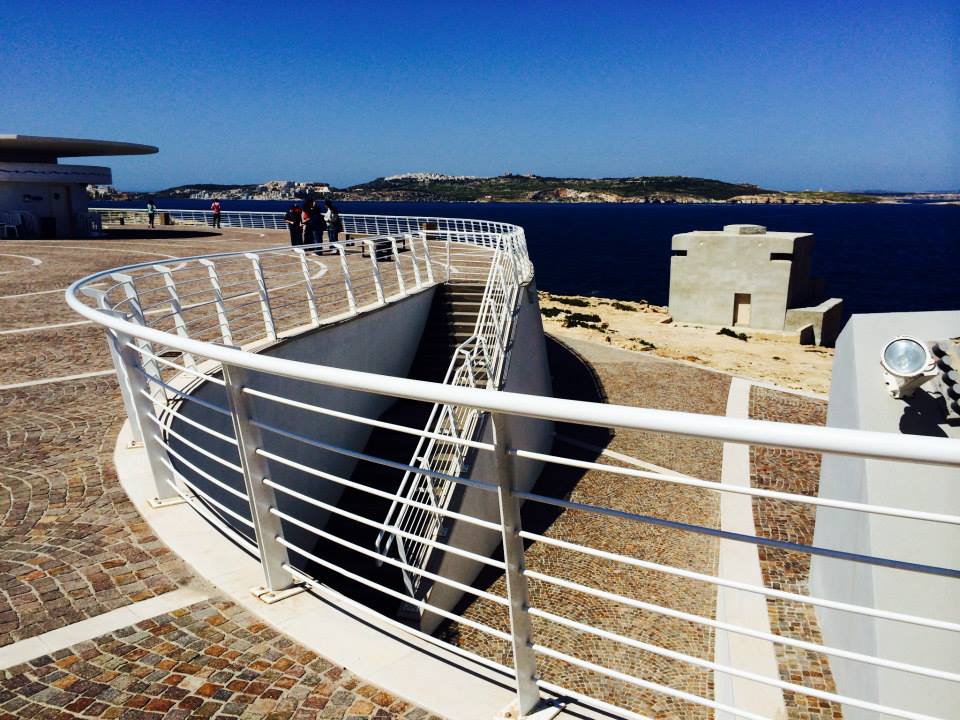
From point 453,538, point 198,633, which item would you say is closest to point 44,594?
point 198,633

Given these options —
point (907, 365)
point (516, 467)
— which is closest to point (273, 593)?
point (516, 467)

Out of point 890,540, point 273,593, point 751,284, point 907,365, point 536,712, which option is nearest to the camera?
point 536,712

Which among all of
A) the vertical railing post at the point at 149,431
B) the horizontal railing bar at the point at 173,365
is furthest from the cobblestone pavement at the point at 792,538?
the vertical railing post at the point at 149,431

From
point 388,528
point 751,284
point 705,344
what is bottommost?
point 705,344

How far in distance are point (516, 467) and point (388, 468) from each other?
18.2ft

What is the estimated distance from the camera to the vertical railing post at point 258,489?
124 inches

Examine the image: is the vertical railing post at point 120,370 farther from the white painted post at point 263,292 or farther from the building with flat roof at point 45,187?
the building with flat roof at point 45,187

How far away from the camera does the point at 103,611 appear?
352 centimetres

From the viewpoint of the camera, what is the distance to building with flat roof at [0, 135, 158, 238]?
29.7 metres

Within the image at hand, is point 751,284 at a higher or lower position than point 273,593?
lower

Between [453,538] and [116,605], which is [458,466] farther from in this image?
A: [116,605]

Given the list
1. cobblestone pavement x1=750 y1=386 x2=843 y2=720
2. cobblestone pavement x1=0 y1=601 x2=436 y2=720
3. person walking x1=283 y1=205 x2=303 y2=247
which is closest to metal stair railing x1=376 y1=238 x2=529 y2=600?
cobblestone pavement x1=0 y1=601 x2=436 y2=720

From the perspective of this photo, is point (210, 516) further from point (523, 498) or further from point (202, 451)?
point (523, 498)

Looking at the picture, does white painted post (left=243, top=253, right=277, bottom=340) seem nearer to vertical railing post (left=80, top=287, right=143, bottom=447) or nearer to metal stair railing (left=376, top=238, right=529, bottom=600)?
metal stair railing (left=376, top=238, right=529, bottom=600)
